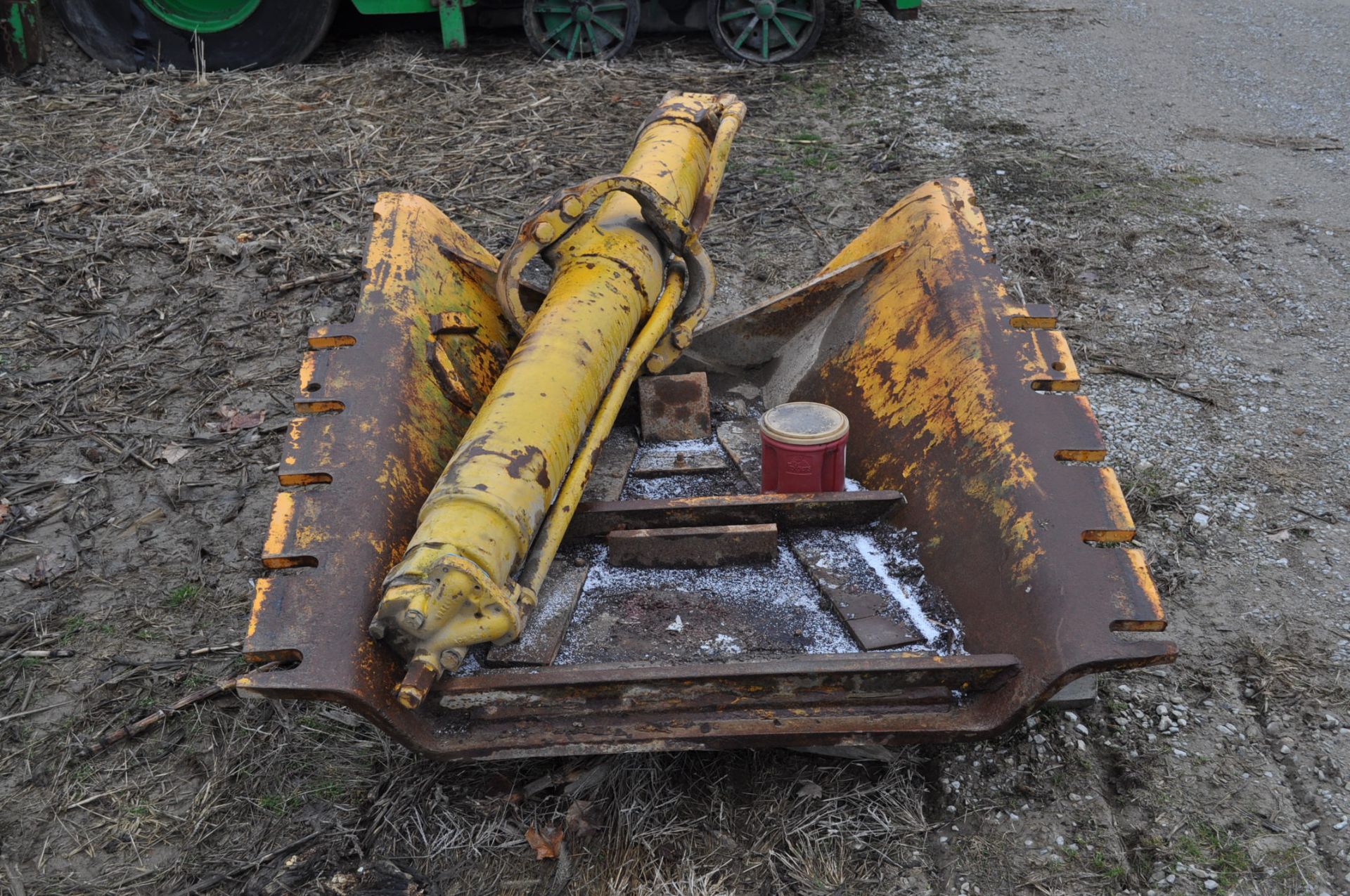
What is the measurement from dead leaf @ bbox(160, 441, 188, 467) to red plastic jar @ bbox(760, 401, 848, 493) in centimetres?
235

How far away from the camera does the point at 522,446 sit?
81.7 inches

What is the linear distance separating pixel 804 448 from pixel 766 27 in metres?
5.40

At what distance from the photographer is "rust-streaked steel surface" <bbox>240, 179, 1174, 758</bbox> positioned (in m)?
1.96


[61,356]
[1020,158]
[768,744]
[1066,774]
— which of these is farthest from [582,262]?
[1020,158]

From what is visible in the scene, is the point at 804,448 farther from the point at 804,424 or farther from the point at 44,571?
the point at 44,571

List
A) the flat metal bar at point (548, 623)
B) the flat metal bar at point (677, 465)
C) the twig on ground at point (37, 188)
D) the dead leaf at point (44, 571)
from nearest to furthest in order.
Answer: the flat metal bar at point (548, 623) → the flat metal bar at point (677, 465) → the dead leaf at point (44, 571) → the twig on ground at point (37, 188)

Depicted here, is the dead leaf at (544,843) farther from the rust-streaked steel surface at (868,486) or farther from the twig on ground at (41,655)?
the twig on ground at (41,655)

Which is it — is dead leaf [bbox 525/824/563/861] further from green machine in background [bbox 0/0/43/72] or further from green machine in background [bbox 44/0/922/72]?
green machine in background [bbox 0/0/43/72]

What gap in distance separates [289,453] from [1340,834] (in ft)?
8.33

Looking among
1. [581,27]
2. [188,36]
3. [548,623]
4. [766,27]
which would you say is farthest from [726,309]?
[188,36]

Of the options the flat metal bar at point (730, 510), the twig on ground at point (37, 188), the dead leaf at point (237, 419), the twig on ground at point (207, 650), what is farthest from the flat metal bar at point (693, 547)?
the twig on ground at point (37, 188)

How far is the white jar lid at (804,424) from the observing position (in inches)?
98.8

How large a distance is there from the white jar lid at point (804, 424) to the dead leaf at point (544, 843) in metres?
1.09

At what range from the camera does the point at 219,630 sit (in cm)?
296
